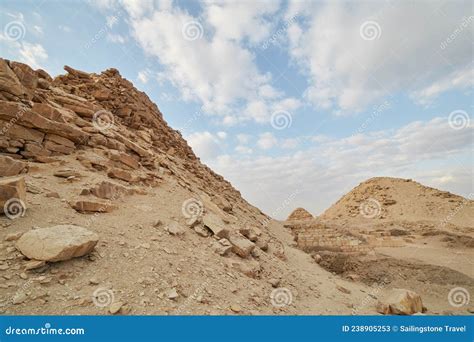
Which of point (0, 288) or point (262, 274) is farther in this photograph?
point (262, 274)

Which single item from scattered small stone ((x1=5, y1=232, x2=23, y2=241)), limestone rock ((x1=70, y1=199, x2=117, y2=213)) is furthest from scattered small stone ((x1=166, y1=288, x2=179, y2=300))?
limestone rock ((x1=70, y1=199, x2=117, y2=213))

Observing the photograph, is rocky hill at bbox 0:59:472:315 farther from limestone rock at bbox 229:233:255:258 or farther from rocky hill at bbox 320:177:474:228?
rocky hill at bbox 320:177:474:228

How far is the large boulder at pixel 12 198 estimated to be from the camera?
5078mm

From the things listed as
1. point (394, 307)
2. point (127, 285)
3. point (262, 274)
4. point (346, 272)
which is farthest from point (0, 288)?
point (346, 272)

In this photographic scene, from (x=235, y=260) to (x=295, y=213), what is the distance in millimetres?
30258

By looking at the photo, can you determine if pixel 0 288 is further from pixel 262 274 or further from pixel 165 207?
pixel 262 274

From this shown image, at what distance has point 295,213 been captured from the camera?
1407 inches

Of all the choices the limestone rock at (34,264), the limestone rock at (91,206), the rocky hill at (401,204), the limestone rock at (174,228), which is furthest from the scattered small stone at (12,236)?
the rocky hill at (401,204)

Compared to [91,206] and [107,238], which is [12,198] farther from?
[107,238]

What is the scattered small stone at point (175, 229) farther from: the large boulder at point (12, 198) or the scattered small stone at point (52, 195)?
the large boulder at point (12, 198)

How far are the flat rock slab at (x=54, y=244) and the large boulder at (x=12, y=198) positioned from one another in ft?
3.86

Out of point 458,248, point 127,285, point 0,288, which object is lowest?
point 0,288

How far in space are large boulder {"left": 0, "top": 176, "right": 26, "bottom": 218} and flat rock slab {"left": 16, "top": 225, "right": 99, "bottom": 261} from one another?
1176 mm

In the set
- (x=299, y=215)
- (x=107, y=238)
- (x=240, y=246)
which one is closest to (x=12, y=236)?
(x=107, y=238)
